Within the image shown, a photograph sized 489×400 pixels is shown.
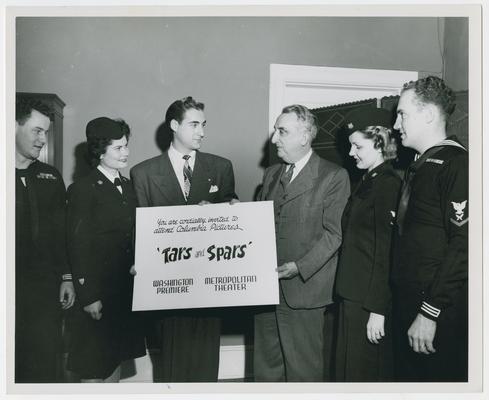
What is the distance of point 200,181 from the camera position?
276 cm

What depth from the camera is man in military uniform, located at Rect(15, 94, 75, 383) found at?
2.43 metres

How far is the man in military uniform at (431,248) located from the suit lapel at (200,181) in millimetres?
1170

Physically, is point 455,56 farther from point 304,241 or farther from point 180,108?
point 180,108

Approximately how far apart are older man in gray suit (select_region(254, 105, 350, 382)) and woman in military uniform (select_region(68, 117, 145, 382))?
0.92m

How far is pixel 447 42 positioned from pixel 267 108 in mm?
1577

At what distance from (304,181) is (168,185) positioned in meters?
0.83

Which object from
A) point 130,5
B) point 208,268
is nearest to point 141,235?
point 208,268

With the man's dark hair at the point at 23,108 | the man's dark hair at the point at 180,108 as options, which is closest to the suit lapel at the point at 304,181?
the man's dark hair at the point at 180,108

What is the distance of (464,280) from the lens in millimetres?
2027

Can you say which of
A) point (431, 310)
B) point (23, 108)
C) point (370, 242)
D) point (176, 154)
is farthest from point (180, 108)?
point (431, 310)

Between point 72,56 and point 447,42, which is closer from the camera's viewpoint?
point 72,56

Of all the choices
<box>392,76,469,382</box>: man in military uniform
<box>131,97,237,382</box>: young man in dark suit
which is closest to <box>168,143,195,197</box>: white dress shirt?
<box>131,97,237,382</box>: young man in dark suit

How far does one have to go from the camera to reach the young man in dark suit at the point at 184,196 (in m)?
2.71

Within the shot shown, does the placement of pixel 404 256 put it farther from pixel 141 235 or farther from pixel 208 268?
pixel 141 235
